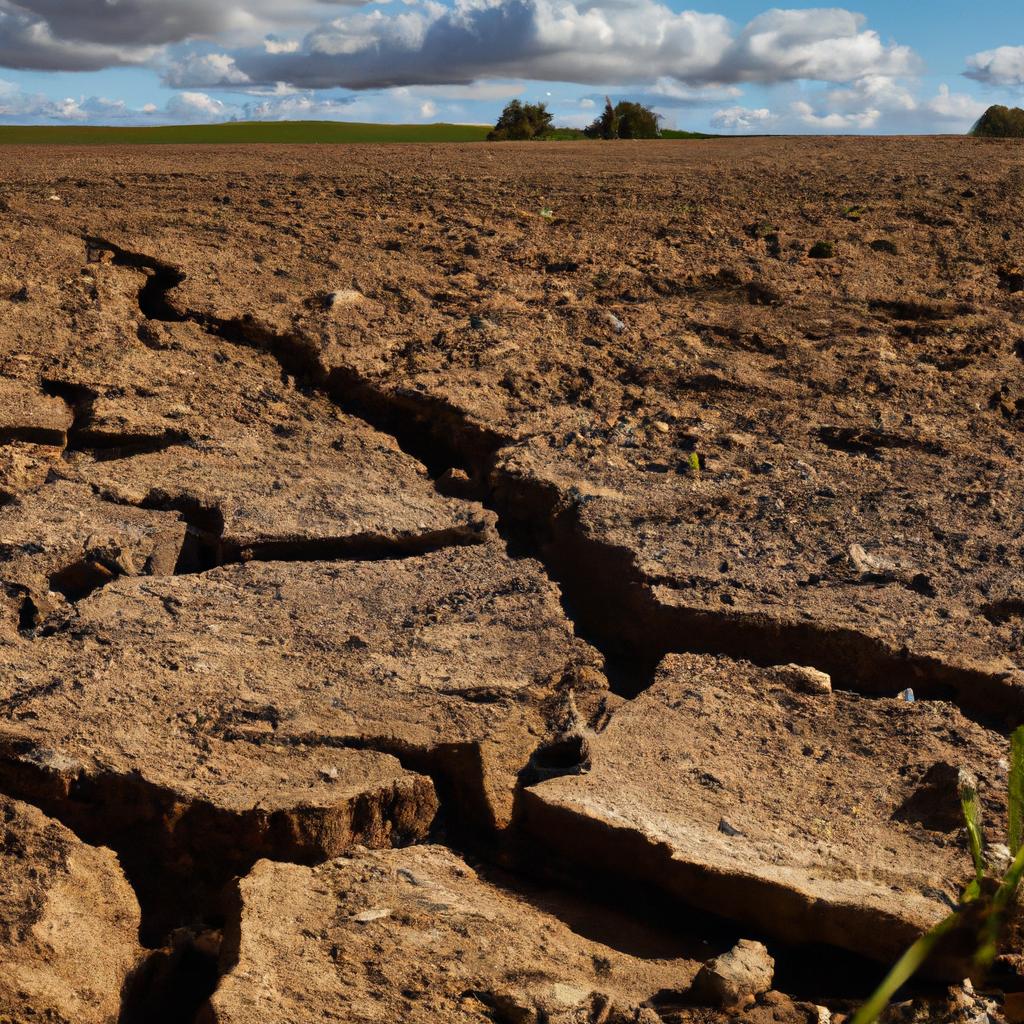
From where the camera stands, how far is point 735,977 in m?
1.44

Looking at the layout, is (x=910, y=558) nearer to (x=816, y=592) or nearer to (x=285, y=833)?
(x=816, y=592)

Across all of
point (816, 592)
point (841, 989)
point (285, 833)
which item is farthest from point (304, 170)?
point (841, 989)

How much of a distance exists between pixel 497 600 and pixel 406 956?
3.03 ft

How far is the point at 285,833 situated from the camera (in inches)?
66.1

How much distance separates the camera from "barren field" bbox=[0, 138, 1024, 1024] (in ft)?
5.10

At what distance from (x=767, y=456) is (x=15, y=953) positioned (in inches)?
80.5

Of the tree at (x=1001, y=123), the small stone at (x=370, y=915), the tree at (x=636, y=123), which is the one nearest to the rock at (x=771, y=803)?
the small stone at (x=370, y=915)

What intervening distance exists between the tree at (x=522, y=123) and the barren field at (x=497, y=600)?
995 centimetres

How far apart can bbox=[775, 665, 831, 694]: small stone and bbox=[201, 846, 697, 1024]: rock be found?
0.66 meters

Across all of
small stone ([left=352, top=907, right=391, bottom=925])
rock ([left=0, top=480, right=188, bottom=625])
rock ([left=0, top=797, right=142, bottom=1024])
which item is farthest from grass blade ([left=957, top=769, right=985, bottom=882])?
rock ([left=0, top=480, right=188, bottom=625])

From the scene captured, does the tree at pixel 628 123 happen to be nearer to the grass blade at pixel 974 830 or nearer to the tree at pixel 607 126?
the tree at pixel 607 126

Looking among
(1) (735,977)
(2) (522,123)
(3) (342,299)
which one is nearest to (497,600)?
(1) (735,977)

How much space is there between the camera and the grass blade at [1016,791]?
152cm

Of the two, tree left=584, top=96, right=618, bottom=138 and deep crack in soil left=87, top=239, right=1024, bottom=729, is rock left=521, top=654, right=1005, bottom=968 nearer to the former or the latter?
deep crack in soil left=87, top=239, right=1024, bottom=729
